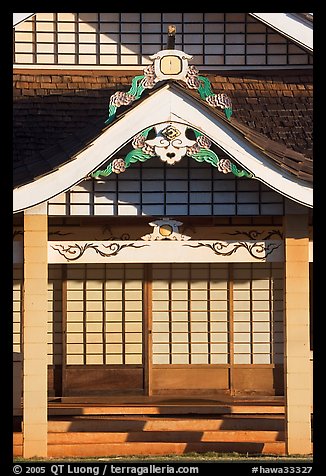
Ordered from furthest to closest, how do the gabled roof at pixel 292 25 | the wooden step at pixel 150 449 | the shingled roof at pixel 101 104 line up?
the gabled roof at pixel 292 25 < the shingled roof at pixel 101 104 < the wooden step at pixel 150 449

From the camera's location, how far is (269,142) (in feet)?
50.3

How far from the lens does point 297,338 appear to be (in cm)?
1523

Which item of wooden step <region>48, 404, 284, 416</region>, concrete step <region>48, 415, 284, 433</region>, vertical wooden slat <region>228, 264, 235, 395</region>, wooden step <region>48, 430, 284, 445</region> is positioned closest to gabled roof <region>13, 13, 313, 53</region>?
vertical wooden slat <region>228, 264, 235, 395</region>

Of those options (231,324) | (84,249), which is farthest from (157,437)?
(231,324)

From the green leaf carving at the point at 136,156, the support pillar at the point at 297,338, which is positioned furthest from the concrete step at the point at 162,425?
the green leaf carving at the point at 136,156

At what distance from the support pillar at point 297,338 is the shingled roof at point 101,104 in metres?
1.25

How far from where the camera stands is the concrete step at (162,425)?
16828mm

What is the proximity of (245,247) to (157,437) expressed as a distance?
2888 millimetres

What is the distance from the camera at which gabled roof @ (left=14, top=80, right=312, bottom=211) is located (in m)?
14.5

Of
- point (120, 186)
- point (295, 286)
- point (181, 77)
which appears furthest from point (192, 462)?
point (181, 77)

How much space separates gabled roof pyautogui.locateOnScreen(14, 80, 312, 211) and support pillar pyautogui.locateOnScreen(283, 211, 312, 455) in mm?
653

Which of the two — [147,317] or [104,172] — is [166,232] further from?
[147,317]

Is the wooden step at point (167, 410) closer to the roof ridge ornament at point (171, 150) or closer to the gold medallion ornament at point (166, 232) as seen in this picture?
the gold medallion ornament at point (166, 232)

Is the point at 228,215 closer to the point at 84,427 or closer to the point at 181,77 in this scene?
the point at 181,77
